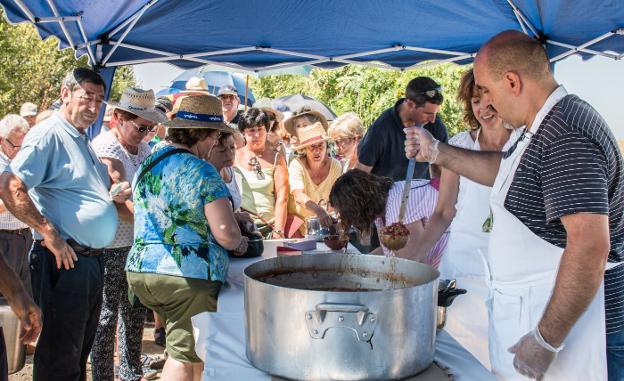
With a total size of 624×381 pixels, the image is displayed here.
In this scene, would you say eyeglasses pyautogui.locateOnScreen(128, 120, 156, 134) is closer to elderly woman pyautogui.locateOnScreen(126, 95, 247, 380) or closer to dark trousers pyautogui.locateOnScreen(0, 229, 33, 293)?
elderly woman pyautogui.locateOnScreen(126, 95, 247, 380)

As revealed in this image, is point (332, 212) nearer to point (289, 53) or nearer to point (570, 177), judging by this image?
point (289, 53)

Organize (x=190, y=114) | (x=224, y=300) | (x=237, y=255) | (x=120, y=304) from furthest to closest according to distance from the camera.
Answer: (x=120, y=304)
(x=237, y=255)
(x=190, y=114)
(x=224, y=300)

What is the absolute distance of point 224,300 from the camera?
2.21 meters

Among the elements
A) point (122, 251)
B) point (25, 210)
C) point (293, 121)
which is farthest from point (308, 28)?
point (25, 210)

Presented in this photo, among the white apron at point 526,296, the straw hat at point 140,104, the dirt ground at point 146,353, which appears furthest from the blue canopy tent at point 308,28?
the white apron at point 526,296

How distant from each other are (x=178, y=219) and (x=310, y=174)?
2.38 metres

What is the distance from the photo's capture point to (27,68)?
18.0 meters

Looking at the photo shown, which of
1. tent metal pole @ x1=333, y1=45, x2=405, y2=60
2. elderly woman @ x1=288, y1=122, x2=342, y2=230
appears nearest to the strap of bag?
elderly woman @ x1=288, y1=122, x2=342, y2=230

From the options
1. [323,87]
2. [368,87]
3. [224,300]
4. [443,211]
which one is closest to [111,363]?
[224,300]

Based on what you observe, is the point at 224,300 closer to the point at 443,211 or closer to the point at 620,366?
the point at 443,211

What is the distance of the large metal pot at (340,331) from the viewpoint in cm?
114

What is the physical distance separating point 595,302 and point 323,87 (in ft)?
40.7

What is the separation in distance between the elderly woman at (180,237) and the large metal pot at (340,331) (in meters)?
0.99

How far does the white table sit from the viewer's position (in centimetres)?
138
